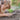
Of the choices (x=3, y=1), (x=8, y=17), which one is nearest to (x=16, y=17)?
(x=8, y=17)

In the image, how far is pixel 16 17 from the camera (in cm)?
126

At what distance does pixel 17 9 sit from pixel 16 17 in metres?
0.17

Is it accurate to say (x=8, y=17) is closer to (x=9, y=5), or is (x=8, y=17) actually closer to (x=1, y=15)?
(x=1, y=15)

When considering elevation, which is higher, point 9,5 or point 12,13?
point 9,5

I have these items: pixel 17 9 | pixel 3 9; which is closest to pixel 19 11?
pixel 17 9

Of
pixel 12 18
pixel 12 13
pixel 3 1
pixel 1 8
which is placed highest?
pixel 3 1

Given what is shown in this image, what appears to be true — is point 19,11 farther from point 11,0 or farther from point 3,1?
point 3,1

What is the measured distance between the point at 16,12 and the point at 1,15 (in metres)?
0.32

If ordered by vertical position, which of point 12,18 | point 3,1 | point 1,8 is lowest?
point 12,18

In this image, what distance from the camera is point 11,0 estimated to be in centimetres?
124

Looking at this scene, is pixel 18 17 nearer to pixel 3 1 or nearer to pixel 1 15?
pixel 1 15

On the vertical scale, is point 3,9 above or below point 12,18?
above

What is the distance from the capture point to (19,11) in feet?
4.09

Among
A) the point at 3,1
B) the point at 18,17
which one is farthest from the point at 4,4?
the point at 18,17
